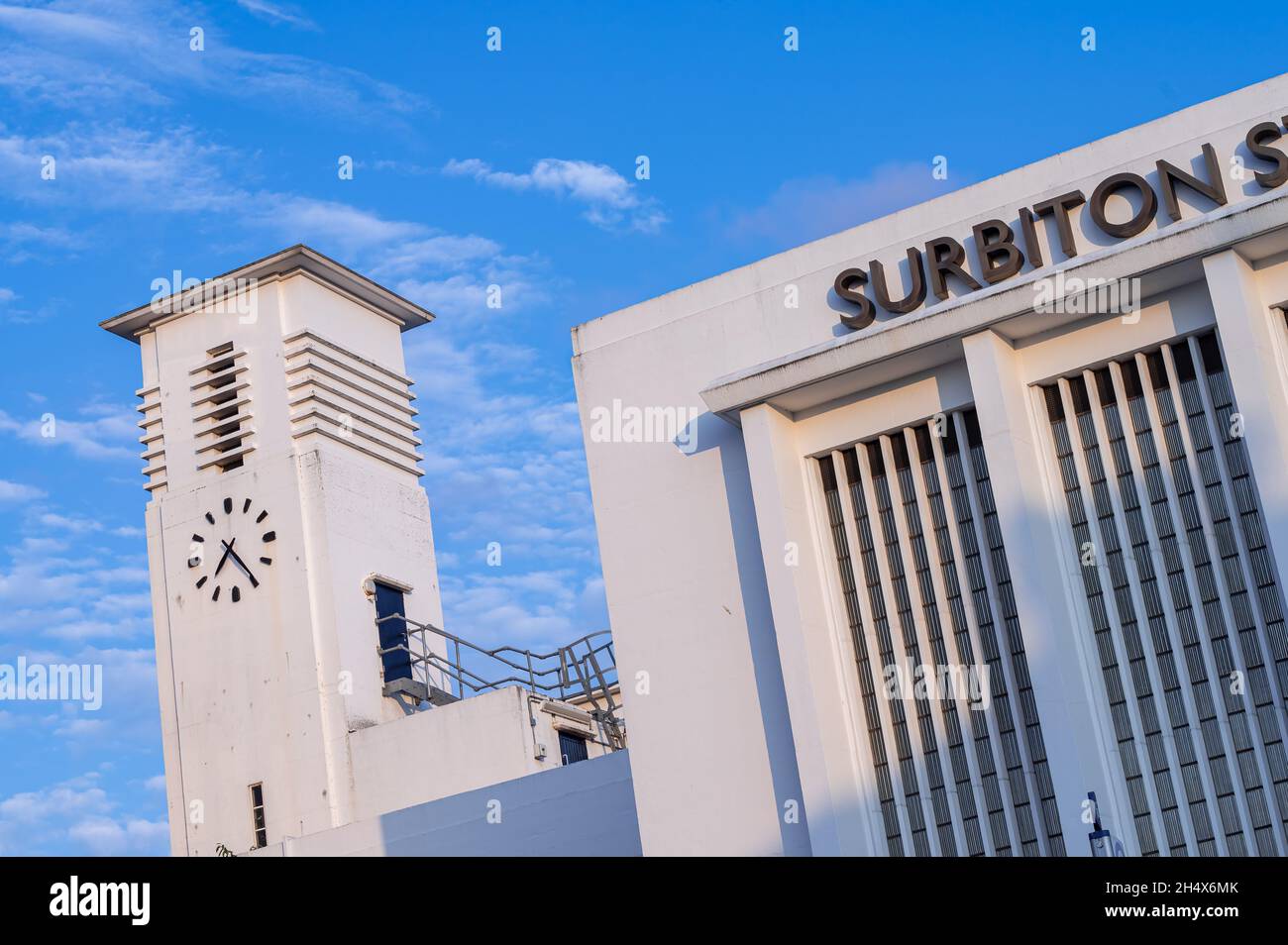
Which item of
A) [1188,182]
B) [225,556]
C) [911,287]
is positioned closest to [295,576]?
[225,556]

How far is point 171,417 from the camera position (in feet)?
133

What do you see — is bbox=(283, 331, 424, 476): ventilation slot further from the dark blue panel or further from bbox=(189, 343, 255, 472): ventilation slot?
the dark blue panel

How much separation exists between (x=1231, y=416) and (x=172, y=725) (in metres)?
25.3

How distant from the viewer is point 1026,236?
74.9 feet

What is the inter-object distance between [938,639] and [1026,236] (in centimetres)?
549

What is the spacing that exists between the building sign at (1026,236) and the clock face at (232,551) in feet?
61.0

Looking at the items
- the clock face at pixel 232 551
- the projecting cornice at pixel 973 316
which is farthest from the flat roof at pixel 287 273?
the projecting cornice at pixel 973 316

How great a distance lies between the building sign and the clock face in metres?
18.6

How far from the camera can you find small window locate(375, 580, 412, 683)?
38.5m

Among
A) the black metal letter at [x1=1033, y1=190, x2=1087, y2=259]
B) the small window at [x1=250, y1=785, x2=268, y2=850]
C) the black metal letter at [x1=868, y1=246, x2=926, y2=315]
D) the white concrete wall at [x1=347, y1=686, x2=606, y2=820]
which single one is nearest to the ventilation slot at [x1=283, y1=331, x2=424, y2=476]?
the white concrete wall at [x1=347, y1=686, x2=606, y2=820]

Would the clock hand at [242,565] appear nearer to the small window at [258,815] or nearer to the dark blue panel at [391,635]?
the dark blue panel at [391,635]

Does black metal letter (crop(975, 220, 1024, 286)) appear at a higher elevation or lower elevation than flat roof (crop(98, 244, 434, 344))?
lower

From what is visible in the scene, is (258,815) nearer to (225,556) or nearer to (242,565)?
(242,565)
